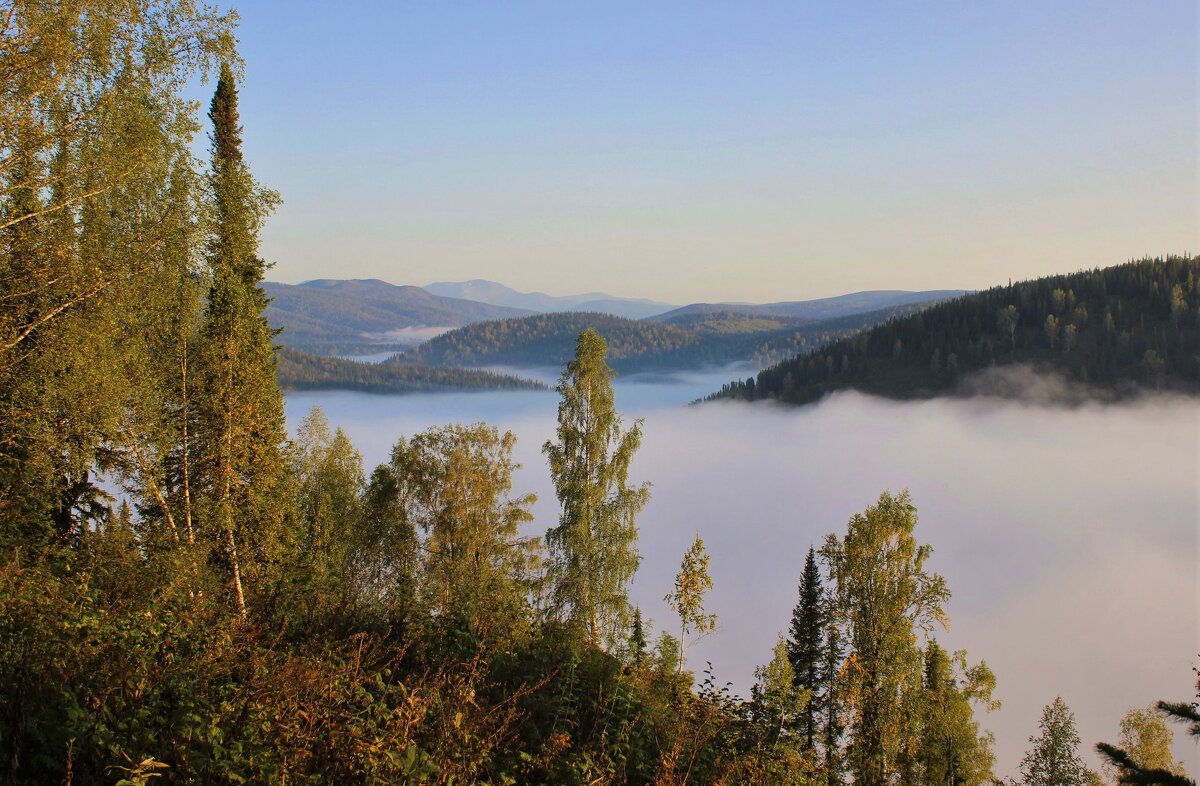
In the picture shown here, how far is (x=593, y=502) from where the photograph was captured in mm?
24797

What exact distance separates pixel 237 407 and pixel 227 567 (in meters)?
3.85

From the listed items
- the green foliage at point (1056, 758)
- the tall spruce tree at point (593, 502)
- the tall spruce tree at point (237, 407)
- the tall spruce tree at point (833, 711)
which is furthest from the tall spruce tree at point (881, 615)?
the tall spruce tree at point (237, 407)

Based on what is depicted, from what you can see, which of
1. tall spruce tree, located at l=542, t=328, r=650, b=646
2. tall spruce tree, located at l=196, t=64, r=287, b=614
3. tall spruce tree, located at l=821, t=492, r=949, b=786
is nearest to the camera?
tall spruce tree, located at l=196, t=64, r=287, b=614

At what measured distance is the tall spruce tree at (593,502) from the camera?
24422mm

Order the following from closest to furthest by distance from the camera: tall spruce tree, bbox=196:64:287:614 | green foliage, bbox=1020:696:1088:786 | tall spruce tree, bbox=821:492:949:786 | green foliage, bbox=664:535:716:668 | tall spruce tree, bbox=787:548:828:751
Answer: tall spruce tree, bbox=196:64:287:614
green foliage, bbox=664:535:716:668
tall spruce tree, bbox=821:492:949:786
green foliage, bbox=1020:696:1088:786
tall spruce tree, bbox=787:548:828:751

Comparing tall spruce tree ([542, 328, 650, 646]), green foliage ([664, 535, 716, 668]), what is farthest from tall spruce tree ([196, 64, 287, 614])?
green foliage ([664, 535, 716, 668])

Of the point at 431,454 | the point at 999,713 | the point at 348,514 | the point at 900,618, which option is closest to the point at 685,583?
the point at 900,618

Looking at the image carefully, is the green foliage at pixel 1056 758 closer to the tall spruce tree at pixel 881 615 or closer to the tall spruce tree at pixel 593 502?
the tall spruce tree at pixel 881 615

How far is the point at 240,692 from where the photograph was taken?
643 cm

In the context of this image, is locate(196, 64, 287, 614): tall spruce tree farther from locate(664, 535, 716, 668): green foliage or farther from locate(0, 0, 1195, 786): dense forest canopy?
locate(664, 535, 716, 668): green foliage

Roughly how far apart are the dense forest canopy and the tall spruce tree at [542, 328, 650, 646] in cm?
8

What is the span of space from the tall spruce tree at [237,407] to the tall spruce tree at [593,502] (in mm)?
10033

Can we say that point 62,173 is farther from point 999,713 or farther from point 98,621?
point 999,713

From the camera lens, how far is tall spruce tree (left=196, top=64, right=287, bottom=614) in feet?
51.6
